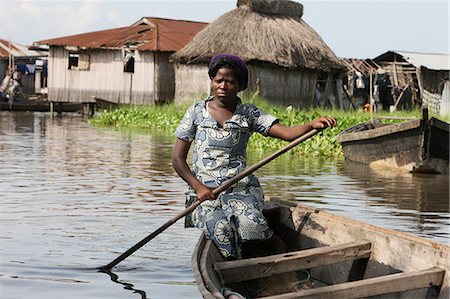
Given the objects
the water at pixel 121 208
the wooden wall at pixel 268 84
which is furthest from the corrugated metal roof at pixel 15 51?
the water at pixel 121 208

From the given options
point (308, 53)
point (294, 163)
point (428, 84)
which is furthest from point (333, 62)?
point (294, 163)

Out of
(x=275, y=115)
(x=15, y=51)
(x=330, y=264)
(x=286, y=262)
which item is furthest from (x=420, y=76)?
(x=286, y=262)

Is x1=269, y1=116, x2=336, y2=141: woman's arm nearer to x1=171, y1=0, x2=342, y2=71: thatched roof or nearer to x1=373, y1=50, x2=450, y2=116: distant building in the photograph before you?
x1=171, y1=0, x2=342, y2=71: thatched roof

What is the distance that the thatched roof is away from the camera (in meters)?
21.0

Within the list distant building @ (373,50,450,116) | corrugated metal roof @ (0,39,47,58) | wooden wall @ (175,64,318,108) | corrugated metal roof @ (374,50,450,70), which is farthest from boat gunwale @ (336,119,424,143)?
corrugated metal roof @ (0,39,47,58)

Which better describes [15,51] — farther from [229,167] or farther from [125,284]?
[229,167]

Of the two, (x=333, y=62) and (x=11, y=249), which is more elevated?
(x=333, y=62)

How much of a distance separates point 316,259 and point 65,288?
4.72 feet

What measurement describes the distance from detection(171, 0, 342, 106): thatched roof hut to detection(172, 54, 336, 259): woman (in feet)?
51.8

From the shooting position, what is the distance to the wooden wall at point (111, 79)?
965 inches

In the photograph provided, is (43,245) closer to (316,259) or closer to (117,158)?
(316,259)

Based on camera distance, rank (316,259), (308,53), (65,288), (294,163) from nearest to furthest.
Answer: (316,259), (65,288), (294,163), (308,53)

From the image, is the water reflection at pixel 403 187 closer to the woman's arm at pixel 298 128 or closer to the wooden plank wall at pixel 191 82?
the woman's arm at pixel 298 128

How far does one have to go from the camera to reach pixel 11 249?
231 inches
